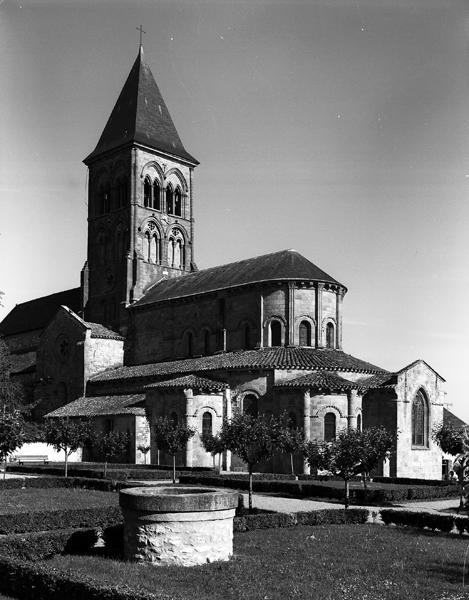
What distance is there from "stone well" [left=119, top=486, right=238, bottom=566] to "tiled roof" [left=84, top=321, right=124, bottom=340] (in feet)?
139

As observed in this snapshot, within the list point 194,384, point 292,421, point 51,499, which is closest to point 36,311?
point 194,384

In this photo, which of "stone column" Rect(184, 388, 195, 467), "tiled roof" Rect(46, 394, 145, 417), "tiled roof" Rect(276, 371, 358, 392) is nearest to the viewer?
"tiled roof" Rect(276, 371, 358, 392)

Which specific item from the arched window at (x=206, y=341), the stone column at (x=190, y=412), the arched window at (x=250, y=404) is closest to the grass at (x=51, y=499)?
the stone column at (x=190, y=412)

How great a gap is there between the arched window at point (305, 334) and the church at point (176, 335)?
12cm

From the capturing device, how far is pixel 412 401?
44.4 meters

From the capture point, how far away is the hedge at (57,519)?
1891cm

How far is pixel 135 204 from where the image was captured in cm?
6044

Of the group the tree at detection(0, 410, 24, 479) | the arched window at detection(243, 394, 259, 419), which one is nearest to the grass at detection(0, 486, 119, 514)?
the tree at detection(0, 410, 24, 479)

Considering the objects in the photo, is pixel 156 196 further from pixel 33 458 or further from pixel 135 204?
pixel 33 458

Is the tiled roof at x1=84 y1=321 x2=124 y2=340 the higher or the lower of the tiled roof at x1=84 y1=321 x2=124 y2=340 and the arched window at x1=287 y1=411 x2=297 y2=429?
the higher

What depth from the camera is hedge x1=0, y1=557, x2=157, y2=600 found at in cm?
1107

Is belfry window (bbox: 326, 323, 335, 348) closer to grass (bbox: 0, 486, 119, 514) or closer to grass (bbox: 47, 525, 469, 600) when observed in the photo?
grass (bbox: 0, 486, 119, 514)

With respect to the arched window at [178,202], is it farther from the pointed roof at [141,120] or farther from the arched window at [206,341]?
the arched window at [206,341]

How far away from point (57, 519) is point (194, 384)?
2402cm
